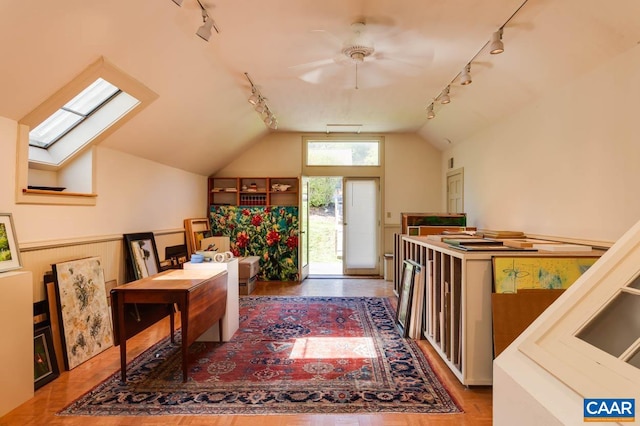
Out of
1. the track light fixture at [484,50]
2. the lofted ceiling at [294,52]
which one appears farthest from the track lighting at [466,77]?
the lofted ceiling at [294,52]

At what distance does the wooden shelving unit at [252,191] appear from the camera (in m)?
6.46

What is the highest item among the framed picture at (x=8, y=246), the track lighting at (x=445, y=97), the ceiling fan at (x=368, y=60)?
the ceiling fan at (x=368, y=60)

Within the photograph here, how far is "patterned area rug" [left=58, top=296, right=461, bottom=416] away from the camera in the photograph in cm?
217

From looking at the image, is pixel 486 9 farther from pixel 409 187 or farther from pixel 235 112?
pixel 409 187

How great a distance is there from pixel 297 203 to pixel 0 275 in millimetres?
4656

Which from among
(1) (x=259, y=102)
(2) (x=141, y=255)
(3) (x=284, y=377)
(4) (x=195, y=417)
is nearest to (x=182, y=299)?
(4) (x=195, y=417)

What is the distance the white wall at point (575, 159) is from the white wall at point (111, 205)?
4550mm

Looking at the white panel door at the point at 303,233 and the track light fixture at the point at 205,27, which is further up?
the track light fixture at the point at 205,27

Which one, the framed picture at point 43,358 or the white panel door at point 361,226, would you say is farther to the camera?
the white panel door at point 361,226

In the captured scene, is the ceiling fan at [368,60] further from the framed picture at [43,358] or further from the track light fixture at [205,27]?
the framed picture at [43,358]

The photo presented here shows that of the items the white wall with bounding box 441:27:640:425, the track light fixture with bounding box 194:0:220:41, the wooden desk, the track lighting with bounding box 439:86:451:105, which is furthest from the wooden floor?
the track lighting with bounding box 439:86:451:105

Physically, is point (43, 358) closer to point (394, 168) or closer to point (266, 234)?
point (266, 234)

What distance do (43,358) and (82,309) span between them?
47 cm

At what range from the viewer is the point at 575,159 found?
2938mm
